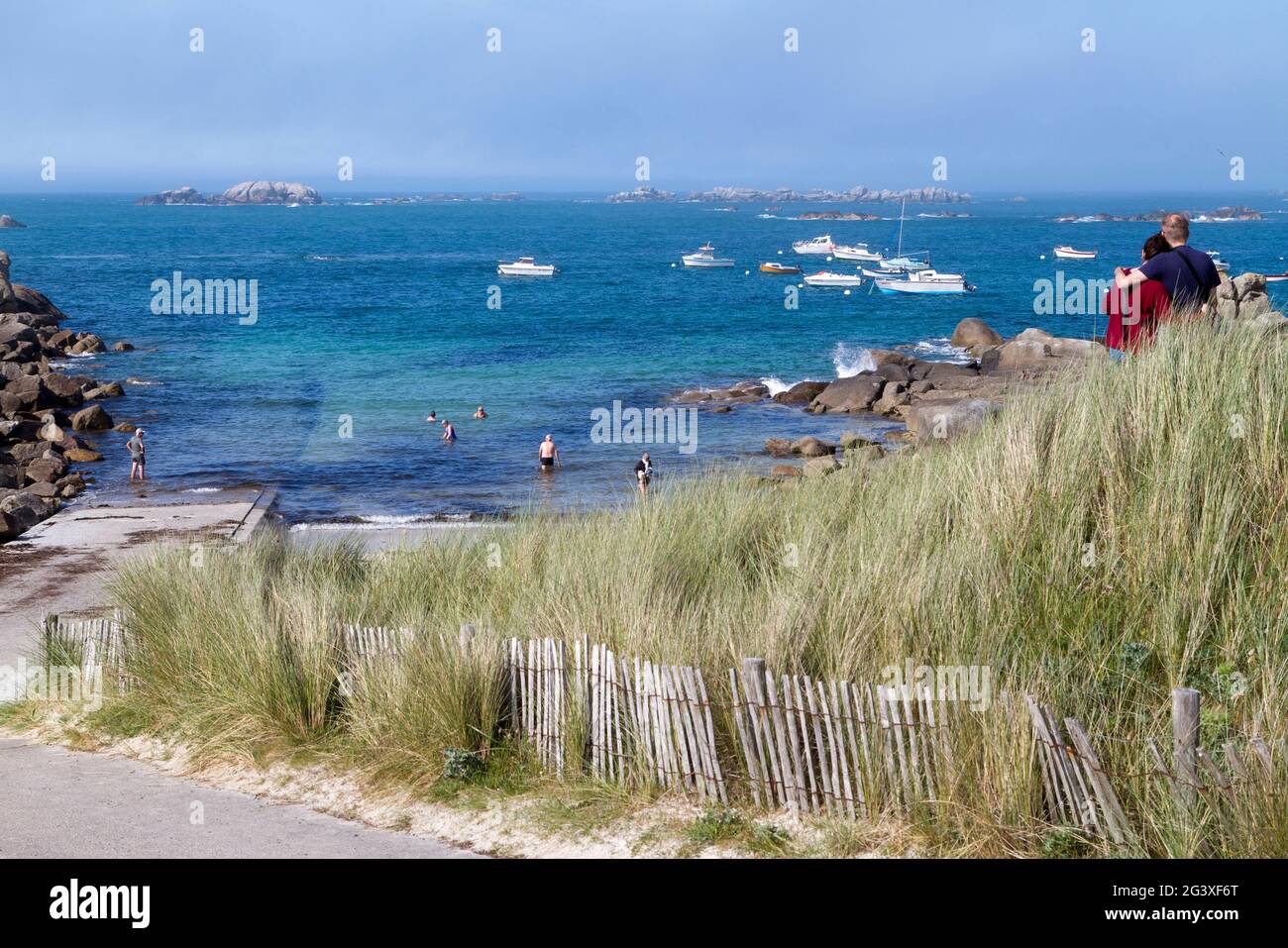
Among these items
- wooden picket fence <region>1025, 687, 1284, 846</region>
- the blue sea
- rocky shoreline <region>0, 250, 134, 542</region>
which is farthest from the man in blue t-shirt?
rocky shoreline <region>0, 250, 134, 542</region>

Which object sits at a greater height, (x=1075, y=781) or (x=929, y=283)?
(x=929, y=283)

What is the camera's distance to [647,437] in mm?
34812

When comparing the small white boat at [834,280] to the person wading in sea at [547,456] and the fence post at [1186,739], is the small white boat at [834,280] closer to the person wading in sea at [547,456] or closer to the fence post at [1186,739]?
the person wading in sea at [547,456]

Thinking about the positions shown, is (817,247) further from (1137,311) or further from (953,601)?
(953,601)

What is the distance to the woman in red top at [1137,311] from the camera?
33.6 feet

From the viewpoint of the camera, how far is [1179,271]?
10.3 meters

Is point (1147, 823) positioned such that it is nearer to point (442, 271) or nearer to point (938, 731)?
point (938, 731)

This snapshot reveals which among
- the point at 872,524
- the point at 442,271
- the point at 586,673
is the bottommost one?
the point at 586,673

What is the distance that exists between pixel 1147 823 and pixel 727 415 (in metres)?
32.0

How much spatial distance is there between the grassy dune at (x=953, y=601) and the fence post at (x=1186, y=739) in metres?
0.13

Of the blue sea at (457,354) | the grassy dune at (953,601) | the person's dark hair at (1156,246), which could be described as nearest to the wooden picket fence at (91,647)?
the grassy dune at (953,601)

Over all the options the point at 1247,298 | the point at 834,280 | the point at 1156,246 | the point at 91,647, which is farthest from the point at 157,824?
the point at 834,280

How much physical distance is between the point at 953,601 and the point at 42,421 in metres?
32.0

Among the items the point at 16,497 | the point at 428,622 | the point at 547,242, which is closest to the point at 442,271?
the point at 547,242
